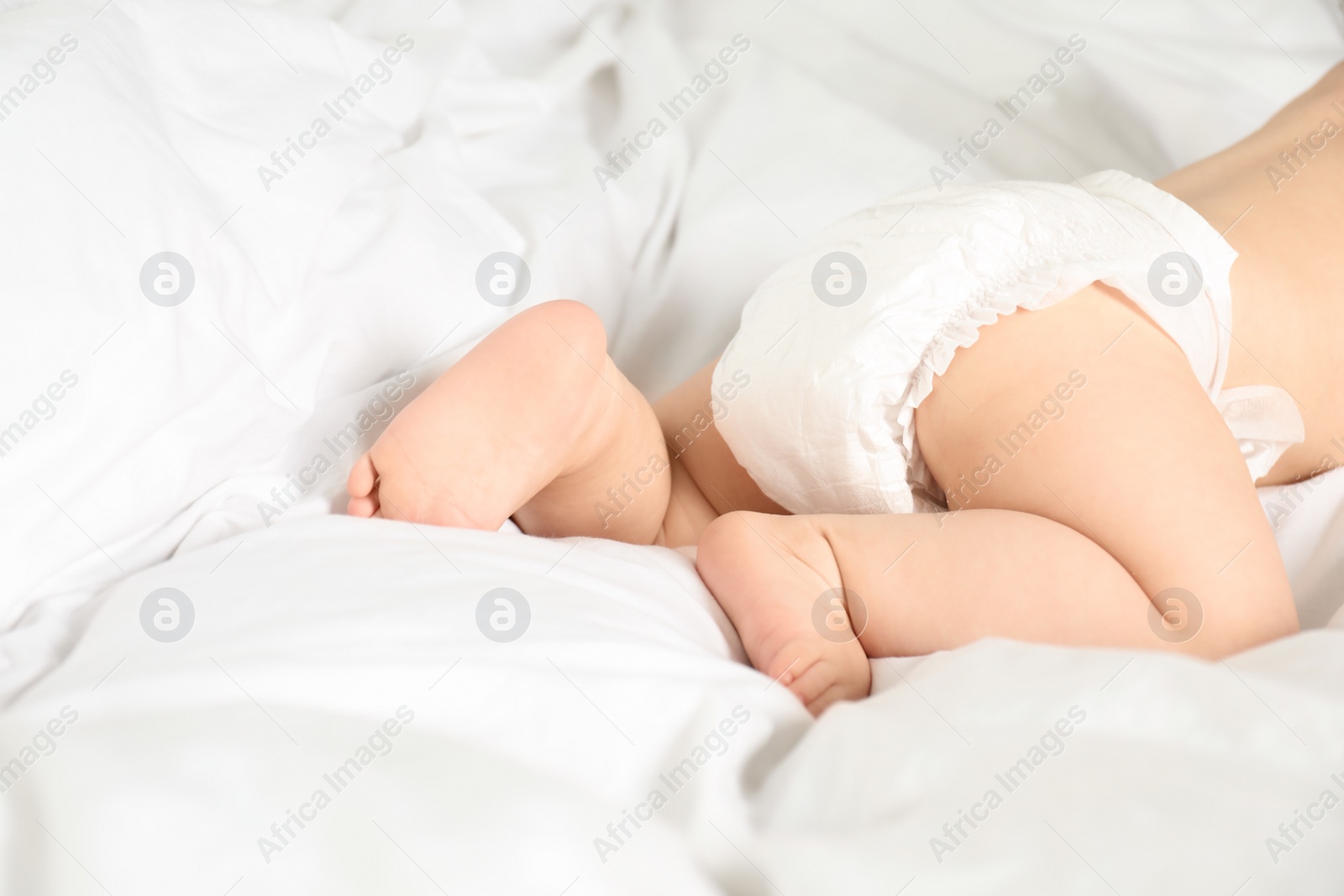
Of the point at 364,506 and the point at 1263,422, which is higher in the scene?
the point at 364,506

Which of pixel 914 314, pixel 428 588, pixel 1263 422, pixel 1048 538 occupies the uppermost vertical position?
pixel 428 588

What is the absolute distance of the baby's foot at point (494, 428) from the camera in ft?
2.39

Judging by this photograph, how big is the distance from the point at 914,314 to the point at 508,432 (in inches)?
13.2

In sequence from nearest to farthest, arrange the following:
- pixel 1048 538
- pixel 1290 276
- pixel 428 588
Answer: pixel 428 588 → pixel 1048 538 → pixel 1290 276

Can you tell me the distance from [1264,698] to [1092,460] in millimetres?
267

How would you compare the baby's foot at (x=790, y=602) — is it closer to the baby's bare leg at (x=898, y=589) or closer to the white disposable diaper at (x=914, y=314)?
the baby's bare leg at (x=898, y=589)

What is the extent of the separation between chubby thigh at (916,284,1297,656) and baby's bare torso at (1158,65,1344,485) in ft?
0.48

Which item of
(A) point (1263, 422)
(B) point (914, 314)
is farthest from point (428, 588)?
(A) point (1263, 422)

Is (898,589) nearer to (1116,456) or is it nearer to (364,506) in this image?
(1116,456)

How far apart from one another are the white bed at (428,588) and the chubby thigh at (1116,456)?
0.26ft

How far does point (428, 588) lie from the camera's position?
23.7 inches

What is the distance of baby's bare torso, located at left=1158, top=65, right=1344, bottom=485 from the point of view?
0.90 metres

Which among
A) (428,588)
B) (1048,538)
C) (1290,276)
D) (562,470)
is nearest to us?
(428,588)

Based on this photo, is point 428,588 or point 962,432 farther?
point 962,432
